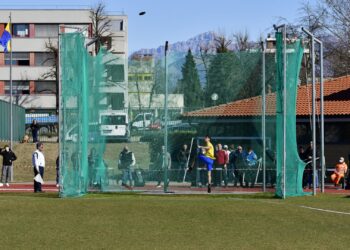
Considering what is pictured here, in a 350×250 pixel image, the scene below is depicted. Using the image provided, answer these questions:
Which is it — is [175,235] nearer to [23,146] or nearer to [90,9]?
[23,146]

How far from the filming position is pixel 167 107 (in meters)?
26.9

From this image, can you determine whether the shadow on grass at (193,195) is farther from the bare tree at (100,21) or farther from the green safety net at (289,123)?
the bare tree at (100,21)

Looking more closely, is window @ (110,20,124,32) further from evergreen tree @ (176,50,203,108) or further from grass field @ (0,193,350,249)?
grass field @ (0,193,350,249)

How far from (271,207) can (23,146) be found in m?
33.6

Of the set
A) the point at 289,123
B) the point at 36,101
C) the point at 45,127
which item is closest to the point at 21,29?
the point at 36,101

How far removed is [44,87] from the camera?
3383 inches

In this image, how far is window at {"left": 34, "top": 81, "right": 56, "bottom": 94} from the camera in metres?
85.6

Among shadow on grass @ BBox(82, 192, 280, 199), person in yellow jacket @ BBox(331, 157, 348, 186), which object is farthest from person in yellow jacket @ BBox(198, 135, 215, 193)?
person in yellow jacket @ BBox(331, 157, 348, 186)

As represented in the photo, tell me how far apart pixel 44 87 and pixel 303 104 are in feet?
176

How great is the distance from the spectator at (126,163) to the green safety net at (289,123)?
493 centimetres

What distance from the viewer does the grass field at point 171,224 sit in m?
13.3

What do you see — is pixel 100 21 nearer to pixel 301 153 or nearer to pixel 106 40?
pixel 106 40

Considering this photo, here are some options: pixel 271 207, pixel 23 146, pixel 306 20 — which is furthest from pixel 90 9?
pixel 271 207

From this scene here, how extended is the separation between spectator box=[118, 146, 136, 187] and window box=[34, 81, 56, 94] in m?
60.1
